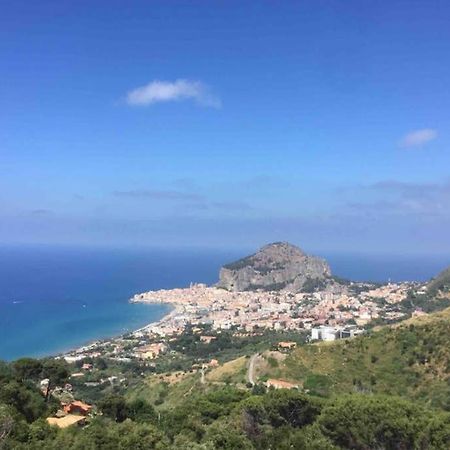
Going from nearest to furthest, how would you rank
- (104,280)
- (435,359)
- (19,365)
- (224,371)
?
1. (19,365)
2. (435,359)
3. (224,371)
4. (104,280)

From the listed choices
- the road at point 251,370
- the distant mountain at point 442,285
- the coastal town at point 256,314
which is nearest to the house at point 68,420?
the road at point 251,370

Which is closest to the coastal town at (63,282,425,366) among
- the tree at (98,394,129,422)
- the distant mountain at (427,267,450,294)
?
the distant mountain at (427,267,450,294)

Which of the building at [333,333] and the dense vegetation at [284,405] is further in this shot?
the building at [333,333]

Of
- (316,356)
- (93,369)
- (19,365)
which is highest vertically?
(19,365)

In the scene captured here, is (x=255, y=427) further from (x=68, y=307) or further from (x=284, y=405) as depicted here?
(x=68, y=307)

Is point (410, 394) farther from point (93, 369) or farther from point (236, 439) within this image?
point (93, 369)

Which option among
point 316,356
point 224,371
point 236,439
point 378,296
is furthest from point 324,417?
point 378,296

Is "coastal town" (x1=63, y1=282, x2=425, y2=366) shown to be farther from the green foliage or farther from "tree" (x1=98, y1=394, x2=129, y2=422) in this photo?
the green foliage

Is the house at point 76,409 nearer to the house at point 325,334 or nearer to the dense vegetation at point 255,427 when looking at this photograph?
the dense vegetation at point 255,427
